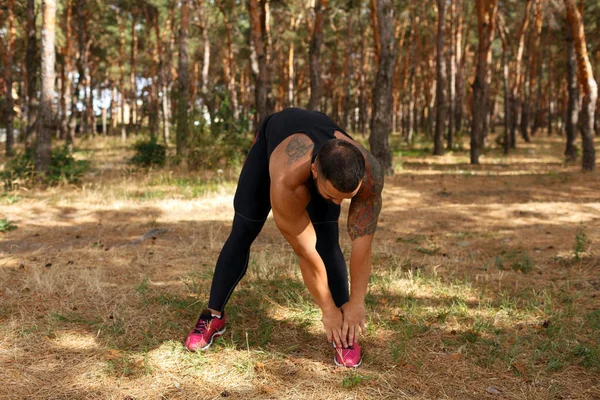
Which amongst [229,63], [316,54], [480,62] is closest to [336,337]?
[480,62]

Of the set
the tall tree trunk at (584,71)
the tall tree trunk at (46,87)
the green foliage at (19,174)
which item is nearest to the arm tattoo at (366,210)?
the green foliage at (19,174)

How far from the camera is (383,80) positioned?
10.4 m

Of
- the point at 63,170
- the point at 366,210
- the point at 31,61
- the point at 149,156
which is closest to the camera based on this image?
the point at 366,210

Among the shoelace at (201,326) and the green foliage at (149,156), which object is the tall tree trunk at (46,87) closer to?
the green foliage at (149,156)

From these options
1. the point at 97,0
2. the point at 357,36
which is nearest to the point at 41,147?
the point at 97,0

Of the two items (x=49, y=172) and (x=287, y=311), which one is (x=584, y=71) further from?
(x=49, y=172)

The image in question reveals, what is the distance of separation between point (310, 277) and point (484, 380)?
1.19 meters

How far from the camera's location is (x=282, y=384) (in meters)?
2.81

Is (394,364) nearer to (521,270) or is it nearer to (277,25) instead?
(521,270)

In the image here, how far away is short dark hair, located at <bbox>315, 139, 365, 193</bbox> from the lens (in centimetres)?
223

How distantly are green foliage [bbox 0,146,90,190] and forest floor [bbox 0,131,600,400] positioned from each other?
212cm

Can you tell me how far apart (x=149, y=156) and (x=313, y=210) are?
9.51 m

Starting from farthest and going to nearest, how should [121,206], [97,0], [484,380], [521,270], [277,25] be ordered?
[277,25] → [97,0] → [121,206] → [521,270] → [484,380]

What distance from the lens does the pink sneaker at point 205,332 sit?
3172 mm
